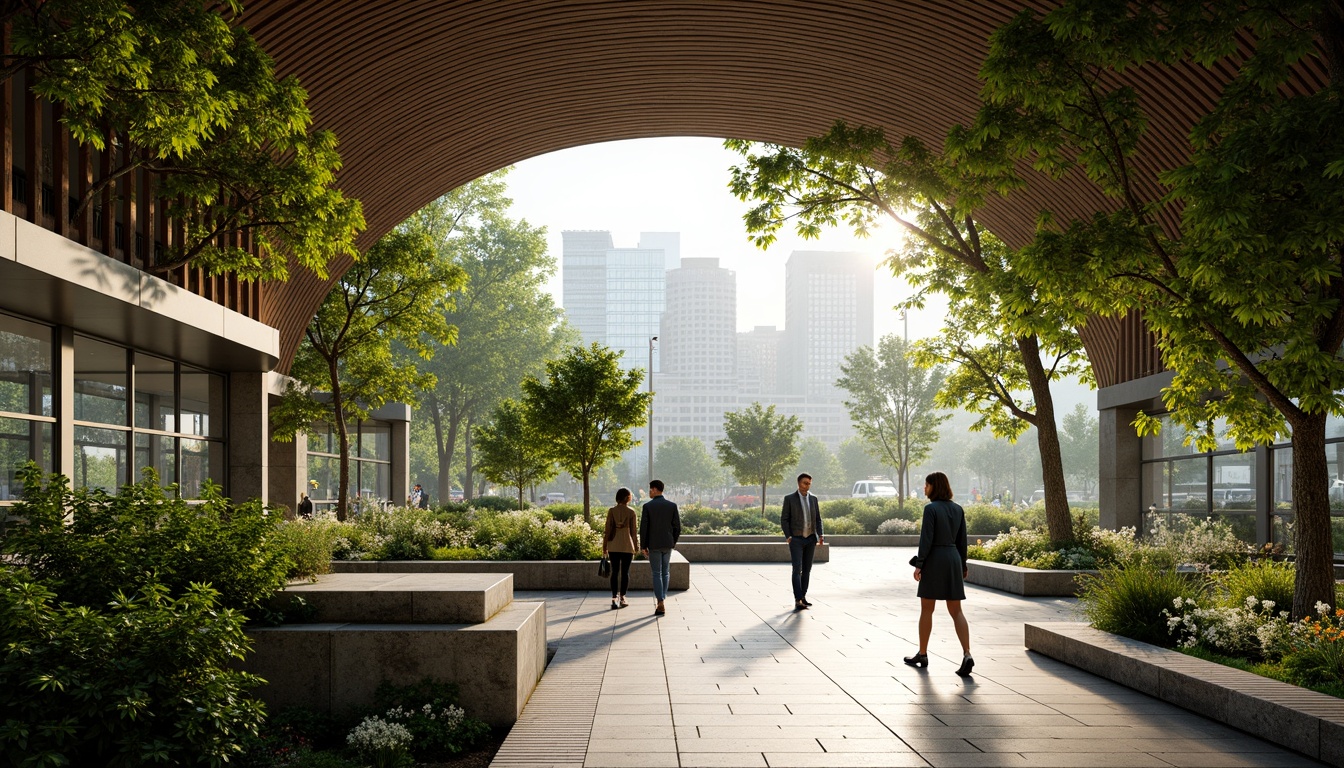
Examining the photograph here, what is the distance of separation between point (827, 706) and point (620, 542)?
6.65 meters

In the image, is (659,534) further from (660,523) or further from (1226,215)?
(1226,215)

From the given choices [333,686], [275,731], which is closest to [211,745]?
[275,731]

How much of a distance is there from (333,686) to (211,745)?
166 cm

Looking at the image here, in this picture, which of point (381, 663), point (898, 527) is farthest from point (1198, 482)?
point (381, 663)

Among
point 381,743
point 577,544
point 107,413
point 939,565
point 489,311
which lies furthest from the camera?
point 489,311

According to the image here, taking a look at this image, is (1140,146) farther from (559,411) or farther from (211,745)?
(211,745)

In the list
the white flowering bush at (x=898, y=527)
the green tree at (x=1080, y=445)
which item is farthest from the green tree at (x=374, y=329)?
the green tree at (x=1080, y=445)

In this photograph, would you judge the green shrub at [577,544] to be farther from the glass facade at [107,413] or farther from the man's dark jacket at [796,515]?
the glass facade at [107,413]

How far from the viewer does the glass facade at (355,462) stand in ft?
104

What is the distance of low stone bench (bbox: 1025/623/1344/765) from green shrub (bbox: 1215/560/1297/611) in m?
1.51

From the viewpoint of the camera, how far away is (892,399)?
44.3m

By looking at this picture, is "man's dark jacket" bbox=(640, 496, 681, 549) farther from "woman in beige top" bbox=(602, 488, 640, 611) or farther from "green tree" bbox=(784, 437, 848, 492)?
"green tree" bbox=(784, 437, 848, 492)

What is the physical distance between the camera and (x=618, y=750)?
6566mm

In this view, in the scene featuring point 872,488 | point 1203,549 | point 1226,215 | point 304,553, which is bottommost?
point 872,488
